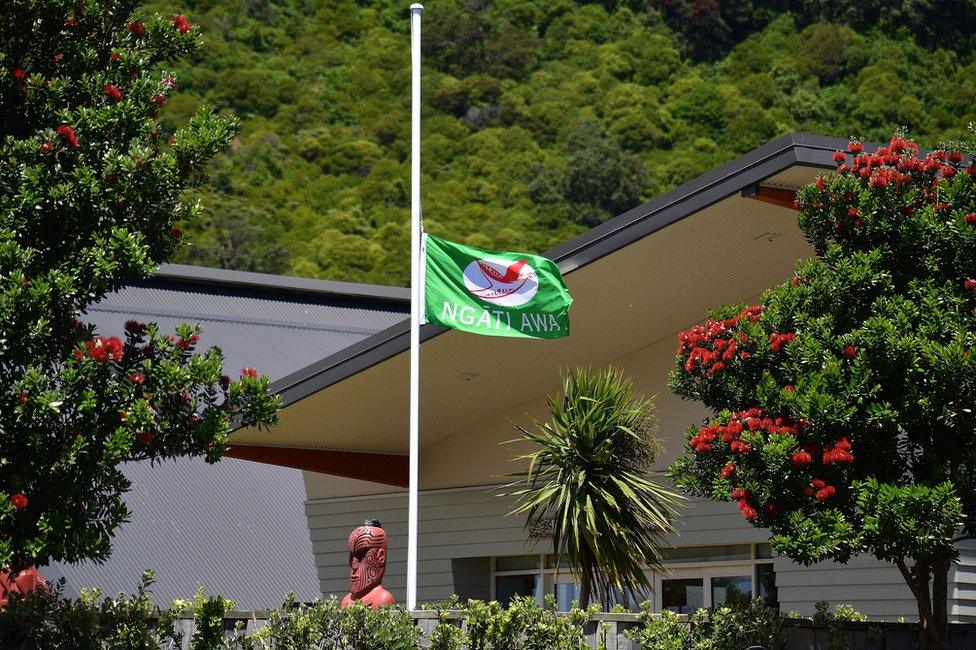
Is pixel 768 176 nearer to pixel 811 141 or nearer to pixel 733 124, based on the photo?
pixel 811 141

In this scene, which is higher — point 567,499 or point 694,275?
point 694,275

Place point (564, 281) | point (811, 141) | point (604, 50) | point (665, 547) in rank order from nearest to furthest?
1. point (811, 141)
2. point (564, 281)
3. point (665, 547)
4. point (604, 50)

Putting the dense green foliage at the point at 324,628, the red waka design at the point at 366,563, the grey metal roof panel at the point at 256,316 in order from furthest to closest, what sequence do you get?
1. the grey metal roof panel at the point at 256,316
2. the red waka design at the point at 366,563
3. the dense green foliage at the point at 324,628

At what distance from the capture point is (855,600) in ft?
46.0

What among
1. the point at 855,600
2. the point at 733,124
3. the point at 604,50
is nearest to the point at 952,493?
the point at 855,600

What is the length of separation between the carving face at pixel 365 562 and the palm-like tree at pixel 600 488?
2456 mm

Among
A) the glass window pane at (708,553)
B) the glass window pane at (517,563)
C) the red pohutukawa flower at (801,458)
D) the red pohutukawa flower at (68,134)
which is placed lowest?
the glass window pane at (517,563)

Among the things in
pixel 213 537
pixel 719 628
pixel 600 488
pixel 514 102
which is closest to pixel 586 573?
pixel 600 488

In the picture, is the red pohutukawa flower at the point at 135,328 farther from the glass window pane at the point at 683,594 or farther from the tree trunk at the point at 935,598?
the glass window pane at the point at 683,594

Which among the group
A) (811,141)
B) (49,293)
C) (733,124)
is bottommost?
(49,293)

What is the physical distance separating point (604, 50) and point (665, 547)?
204ft

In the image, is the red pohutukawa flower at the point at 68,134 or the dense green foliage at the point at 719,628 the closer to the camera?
the red pohutukawa flower at the point at 68,134

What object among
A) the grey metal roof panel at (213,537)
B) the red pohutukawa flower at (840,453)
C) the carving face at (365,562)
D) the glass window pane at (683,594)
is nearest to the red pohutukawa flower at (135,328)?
the carving face at (365,562)

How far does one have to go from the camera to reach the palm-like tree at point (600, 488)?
495 inches
